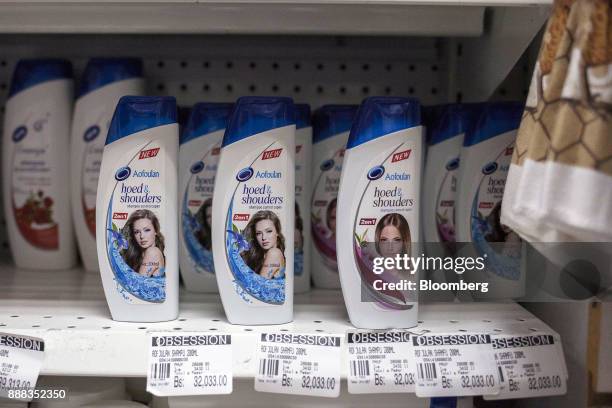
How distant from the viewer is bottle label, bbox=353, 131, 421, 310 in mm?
993

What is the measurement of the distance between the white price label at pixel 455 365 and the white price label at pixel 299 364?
104 mm

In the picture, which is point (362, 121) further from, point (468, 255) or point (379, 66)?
point (379, 66)

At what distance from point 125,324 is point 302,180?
0.34 m

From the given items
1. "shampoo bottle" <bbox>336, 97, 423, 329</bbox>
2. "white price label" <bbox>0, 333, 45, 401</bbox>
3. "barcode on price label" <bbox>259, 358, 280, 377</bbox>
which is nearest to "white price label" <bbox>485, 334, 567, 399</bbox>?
"shampoo bottle" <bbox>336, 97, 423, 329</bbox>

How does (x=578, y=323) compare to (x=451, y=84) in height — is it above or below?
below

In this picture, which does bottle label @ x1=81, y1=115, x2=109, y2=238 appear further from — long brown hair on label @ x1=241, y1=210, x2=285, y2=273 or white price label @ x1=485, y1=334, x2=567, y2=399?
white price label @ x1=485, y1=334, x2=567, y2=399

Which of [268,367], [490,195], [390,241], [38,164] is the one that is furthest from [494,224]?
[38,164]

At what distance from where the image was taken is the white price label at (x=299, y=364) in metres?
0.94

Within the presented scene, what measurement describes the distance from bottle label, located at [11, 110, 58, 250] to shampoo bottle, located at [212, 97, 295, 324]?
44cm

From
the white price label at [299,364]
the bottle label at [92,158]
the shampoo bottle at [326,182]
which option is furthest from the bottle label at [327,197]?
the bottle label at [92,158]

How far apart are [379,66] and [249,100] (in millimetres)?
458

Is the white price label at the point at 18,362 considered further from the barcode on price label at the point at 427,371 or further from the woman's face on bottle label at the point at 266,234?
the barcode on price label at the point at 427,371

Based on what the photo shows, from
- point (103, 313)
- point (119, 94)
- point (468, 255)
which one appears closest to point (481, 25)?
point (468, 255)

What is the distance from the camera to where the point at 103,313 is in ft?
3.53
